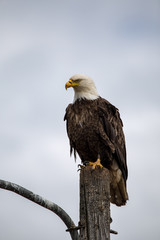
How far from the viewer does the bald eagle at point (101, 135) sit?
221 inches

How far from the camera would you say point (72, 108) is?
234 inches

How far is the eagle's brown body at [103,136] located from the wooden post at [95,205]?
195 centimetres

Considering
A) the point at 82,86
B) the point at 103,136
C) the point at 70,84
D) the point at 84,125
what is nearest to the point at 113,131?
the point at 103,136

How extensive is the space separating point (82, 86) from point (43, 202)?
305 cm

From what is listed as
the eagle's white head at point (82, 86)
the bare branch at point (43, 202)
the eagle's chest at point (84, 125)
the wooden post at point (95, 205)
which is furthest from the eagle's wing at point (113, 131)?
the bare branch at point (43, 202)

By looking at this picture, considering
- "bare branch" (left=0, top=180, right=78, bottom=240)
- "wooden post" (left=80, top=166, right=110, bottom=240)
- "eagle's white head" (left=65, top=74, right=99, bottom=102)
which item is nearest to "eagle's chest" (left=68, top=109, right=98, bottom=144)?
"eagle's white head" (left=65, top=74, right=99, bottom=102)

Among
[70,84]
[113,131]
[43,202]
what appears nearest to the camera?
[43,202]

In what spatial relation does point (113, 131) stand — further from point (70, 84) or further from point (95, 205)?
point (95, 205)

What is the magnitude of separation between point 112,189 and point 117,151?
596 millimetres

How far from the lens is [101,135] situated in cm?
557

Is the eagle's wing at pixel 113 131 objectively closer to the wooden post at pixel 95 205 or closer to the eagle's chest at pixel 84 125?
the eagle's chest at pixel 84 125

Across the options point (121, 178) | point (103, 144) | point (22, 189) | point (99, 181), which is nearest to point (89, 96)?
point (103, 144)

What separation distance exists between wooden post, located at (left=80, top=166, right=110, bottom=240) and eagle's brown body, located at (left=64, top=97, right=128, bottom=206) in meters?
1.95

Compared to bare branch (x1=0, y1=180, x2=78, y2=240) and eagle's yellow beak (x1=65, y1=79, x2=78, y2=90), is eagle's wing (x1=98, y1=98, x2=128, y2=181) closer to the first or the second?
eagle's yellow beak (x1=65, y1=79, x2=78, y2=90)
